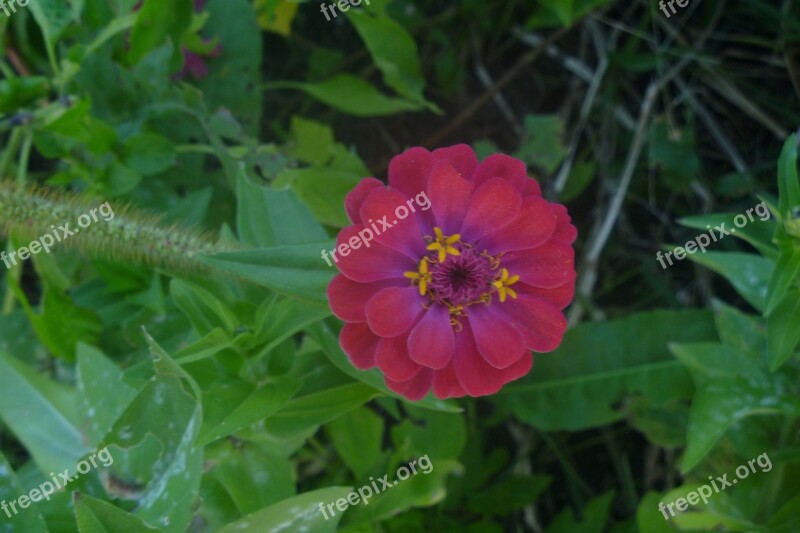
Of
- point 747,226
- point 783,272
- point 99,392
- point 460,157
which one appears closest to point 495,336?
point 460,157

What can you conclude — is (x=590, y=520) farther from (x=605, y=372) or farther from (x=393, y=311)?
(x=393, y=311)

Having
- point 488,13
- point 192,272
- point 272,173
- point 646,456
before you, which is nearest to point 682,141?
A: point 488,13

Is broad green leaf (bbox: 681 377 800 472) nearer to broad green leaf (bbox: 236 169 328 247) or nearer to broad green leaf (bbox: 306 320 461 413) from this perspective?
broad green leaf (bbox: 306 320 461 413)

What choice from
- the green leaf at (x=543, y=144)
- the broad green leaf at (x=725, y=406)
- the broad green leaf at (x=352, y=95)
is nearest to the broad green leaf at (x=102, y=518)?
the broad green leaf at (x=725, y=406)

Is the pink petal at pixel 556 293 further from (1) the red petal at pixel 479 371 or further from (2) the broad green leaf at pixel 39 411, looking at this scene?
(2) the broad green leaf at pixel 39 411

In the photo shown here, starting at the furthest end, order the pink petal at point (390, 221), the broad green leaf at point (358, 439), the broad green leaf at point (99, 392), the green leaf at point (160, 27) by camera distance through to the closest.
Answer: the broad green leaf at point (358, 439), the green leaf at point (160, 27), the broad green leaf at point (99, 392), the pink petal at point (390, 221)

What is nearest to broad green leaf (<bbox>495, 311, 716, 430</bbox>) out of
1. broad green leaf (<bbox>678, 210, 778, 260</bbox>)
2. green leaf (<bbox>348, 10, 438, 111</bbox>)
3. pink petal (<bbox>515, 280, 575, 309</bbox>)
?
broad green leaf (<bbox>678, 210, 778, 260</bbox>)
